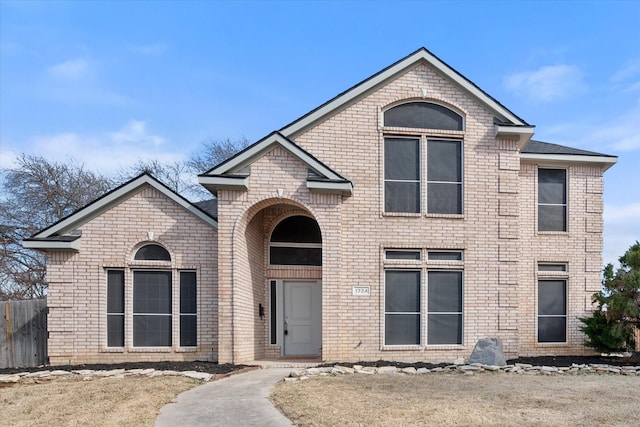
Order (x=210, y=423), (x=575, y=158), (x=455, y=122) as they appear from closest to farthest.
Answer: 1. (x=210, y=423)
2. (x=455, y=122)
3. (x=575, y=158)

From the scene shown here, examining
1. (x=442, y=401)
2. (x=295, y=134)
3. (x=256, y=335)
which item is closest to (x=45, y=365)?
(x=256, y=335)

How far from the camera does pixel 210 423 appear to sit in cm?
674

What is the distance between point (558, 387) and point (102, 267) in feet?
33.8

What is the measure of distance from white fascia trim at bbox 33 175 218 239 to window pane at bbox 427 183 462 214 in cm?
547

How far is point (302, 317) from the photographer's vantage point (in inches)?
559

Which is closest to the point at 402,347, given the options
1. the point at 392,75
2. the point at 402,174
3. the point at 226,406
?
the point at 402,174

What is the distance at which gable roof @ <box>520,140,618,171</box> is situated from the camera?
14.4 meters

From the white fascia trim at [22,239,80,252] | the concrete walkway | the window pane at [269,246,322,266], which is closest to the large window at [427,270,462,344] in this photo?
the window pane at [269,246,322,266]

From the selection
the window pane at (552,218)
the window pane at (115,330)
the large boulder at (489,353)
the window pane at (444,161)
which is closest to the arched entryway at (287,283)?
the window pane at (115,330)

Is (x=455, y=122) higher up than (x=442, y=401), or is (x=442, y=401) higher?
(x=455, y=122)

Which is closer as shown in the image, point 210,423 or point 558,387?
point 210,423

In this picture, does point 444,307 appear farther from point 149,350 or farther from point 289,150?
point 149,350

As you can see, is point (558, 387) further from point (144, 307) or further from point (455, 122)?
point (144, 307)

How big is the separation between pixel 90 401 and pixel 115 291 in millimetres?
4783
